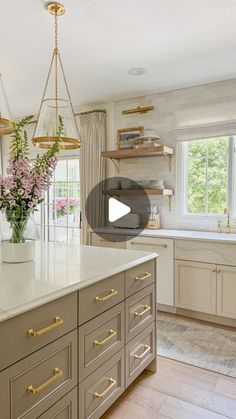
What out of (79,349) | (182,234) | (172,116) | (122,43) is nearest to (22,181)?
(79,349)

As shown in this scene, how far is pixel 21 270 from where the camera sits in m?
1.55

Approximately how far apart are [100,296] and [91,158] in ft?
9.45

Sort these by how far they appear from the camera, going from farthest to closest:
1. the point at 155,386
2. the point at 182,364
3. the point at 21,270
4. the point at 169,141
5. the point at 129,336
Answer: the point at 169,141
the point at 182,364
the point at 155,386
the point at 129,336
the point at 21,270

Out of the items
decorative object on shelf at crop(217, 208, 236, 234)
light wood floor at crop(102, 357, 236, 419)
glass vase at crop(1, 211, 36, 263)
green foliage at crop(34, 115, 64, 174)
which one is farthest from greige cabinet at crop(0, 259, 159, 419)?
decorative object on shelf at crop(217, 208, 236, 234)

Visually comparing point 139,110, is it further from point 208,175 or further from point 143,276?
point 143,276

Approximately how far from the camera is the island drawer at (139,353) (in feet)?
5.99

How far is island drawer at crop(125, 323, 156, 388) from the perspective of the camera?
5.99ft

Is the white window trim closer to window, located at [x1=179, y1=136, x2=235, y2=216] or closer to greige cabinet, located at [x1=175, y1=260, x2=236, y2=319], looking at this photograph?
window, located at [x1=179, y1=136, x2=235, y2=216]

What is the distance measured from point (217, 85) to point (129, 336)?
2915 millimetres

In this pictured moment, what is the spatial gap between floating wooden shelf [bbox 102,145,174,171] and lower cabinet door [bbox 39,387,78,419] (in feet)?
8.71

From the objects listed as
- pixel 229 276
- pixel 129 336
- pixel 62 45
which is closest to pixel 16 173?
pixel 129 336

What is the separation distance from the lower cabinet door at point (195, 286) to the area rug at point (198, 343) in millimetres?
182

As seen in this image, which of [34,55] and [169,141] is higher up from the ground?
[34,55]

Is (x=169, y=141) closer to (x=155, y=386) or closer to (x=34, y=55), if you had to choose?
(x=34, y=55)
